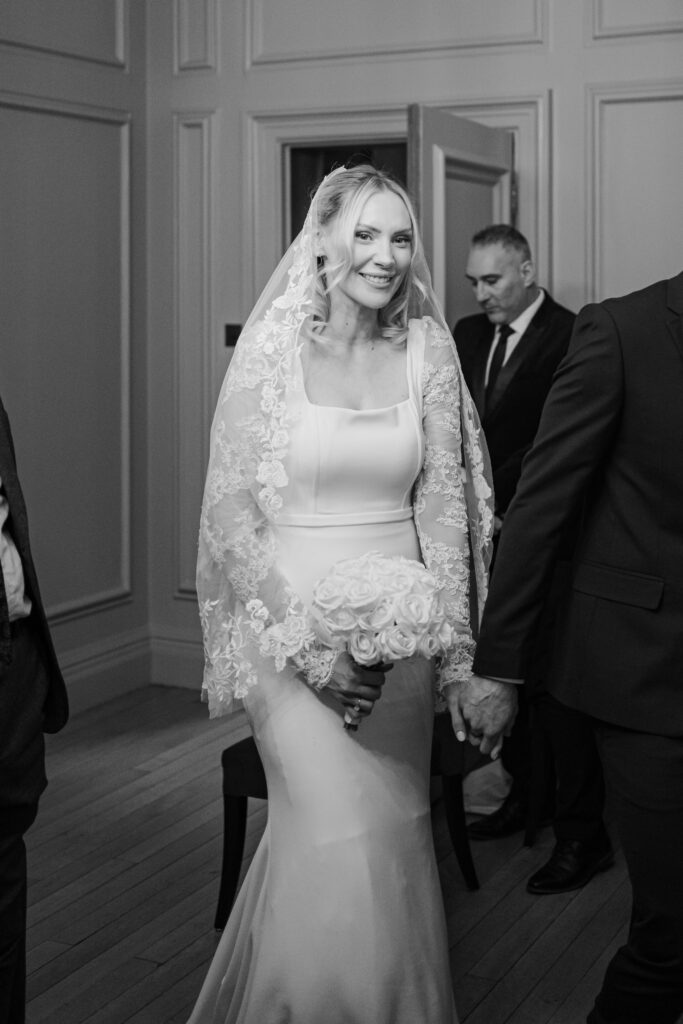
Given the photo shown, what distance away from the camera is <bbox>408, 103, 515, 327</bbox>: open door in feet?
16.5

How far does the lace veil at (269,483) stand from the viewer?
9.82 feet

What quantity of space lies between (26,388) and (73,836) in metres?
2.02

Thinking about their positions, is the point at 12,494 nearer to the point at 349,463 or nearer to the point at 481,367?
the point at 349,463

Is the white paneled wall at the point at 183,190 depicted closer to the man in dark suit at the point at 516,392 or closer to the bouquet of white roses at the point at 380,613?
the man in dark suit at the point at 516,392

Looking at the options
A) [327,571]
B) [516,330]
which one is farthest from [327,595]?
[516,330]

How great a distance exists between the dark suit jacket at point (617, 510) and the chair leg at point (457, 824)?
172 centimetres

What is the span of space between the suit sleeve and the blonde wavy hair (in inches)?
28.7

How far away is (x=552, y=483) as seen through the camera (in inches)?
96.0

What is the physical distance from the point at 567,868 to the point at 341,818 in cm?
160

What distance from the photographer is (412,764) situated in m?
2.96

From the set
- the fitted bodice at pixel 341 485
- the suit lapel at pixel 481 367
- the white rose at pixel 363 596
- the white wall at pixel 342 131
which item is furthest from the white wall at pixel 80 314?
the white rose at pixel 363 596

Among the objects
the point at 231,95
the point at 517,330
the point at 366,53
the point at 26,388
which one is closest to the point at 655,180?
the point at 517,330

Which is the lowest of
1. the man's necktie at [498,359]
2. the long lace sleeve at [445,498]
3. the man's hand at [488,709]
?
the man's hand at [488,709]

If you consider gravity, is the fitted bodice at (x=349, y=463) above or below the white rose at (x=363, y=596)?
above
